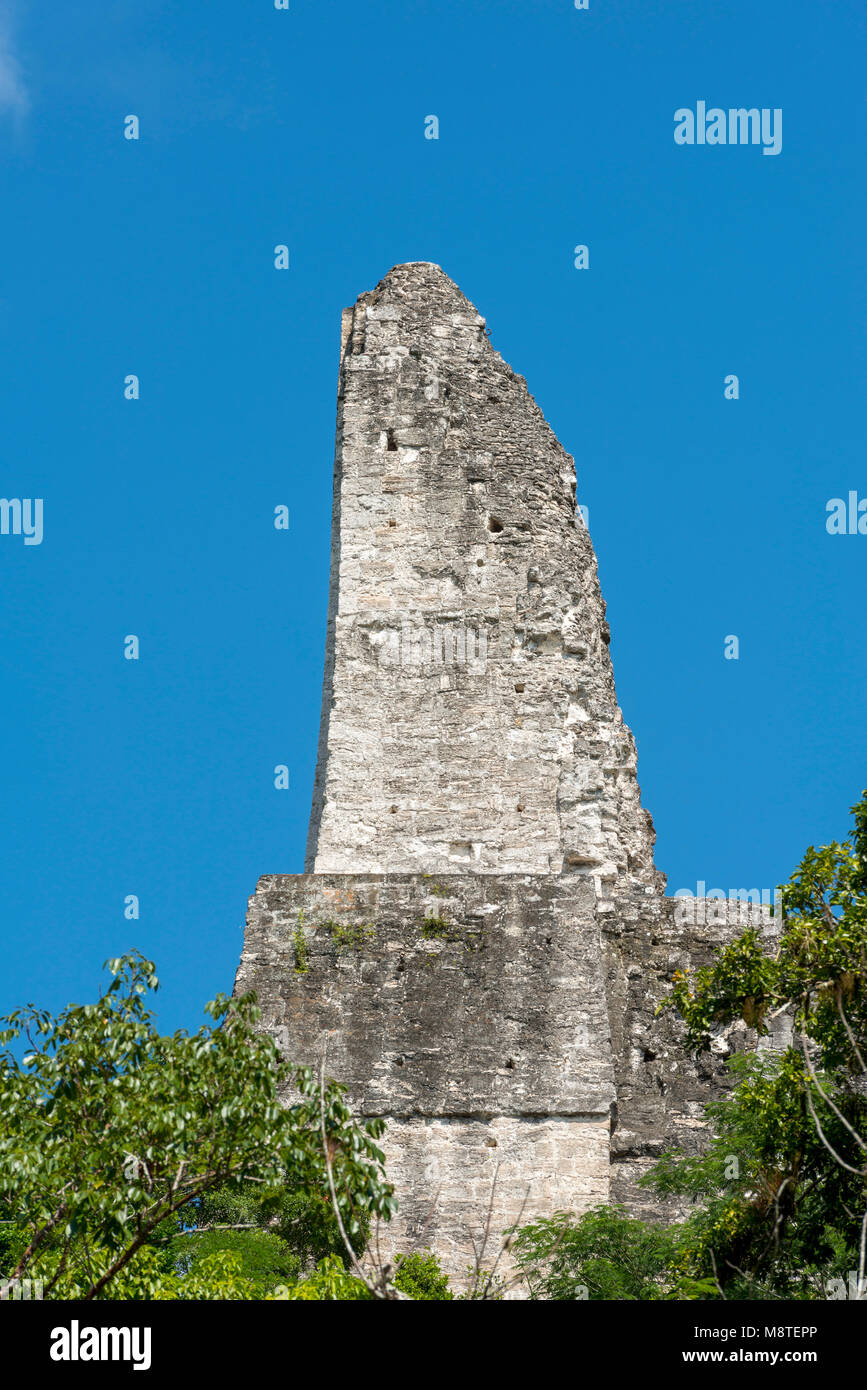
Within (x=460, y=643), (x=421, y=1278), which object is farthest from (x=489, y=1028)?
(x=460, y=643)

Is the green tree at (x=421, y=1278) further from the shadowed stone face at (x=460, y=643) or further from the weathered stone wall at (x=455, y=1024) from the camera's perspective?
the shadowed stone face at (x=460, y=643)

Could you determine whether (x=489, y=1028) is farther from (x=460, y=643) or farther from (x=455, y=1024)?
(x=460, y=643)

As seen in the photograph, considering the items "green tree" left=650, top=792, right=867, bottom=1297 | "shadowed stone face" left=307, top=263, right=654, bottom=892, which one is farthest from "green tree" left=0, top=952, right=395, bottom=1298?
"shadowed stone face" left=307, top=263, right=654, bottom=892

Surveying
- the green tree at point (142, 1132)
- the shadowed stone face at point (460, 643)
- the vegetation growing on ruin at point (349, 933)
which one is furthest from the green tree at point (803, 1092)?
the shadowed stone face at point (460, 643)

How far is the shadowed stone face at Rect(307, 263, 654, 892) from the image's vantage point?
64.2 ft

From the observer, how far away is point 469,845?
19.5m

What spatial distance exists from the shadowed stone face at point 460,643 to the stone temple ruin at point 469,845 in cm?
3

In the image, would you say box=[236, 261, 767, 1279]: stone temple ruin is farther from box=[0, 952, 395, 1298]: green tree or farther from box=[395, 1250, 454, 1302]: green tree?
box=[0, 952, 395, 1298]: green tree

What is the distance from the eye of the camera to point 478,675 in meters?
20.2

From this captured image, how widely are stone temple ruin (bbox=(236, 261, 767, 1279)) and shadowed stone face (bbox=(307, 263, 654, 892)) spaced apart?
3 centimetres

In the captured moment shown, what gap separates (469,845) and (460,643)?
2239 millimetres

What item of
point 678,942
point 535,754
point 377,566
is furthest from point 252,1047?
point 377,566
